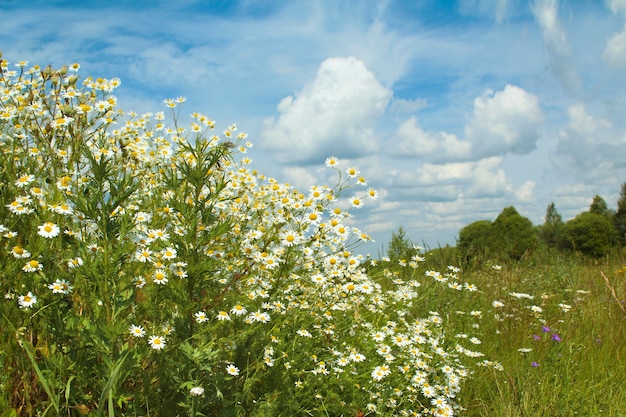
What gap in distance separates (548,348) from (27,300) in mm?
4281

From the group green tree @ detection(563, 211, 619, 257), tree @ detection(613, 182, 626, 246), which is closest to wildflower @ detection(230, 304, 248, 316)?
green tree @ detection(563, 211, 619, 257)

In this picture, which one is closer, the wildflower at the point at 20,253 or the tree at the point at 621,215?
the wildflower at the point at 20,253

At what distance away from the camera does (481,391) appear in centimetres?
441

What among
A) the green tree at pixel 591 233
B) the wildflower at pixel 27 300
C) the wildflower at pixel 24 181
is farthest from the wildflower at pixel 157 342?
the green tree at pixel 591 233

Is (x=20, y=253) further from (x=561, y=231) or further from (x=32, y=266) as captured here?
(x=561, y=231)

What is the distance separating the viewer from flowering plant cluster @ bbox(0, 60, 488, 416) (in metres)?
2.72

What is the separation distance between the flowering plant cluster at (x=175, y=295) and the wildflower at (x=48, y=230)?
0.04 feet

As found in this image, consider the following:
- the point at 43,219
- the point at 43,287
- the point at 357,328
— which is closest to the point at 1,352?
the point at 43,287

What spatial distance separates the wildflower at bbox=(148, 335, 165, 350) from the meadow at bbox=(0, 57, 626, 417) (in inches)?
0.8

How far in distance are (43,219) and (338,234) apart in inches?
68.8

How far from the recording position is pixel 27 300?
2930mm

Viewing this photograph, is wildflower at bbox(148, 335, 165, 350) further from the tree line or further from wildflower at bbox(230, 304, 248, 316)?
the tree line

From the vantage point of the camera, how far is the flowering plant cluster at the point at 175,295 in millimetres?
2723

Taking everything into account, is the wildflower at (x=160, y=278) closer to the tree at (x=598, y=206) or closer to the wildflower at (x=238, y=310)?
the wildflower at (x=238, y=310)
